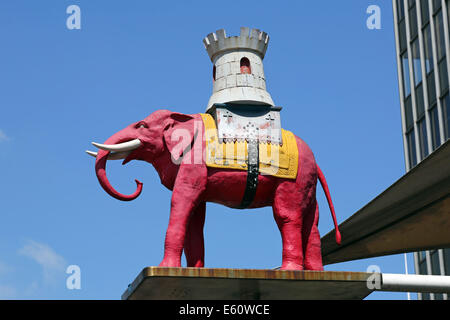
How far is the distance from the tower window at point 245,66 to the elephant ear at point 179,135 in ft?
2.96

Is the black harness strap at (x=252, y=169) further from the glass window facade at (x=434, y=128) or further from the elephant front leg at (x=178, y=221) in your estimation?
the glass window facade at (x=434, y=128)

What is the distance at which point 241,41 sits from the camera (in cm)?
1102

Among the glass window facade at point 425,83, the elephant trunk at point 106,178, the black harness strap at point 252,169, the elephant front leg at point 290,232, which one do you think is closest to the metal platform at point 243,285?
the elephant front leg at point 290,232

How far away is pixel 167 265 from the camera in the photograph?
9711 mm

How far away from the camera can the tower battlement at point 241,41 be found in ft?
36.2

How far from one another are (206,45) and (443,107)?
23.7 meters

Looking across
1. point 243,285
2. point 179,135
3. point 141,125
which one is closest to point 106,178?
point 141,125

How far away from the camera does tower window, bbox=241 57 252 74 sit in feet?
36.1

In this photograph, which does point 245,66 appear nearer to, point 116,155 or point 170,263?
point 116,155

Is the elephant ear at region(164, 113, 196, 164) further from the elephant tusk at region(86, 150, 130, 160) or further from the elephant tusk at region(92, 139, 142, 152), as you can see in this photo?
the elephant tusk at region(86, 150, 130, 160)

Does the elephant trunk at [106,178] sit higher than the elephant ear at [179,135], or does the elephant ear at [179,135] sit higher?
the elephant ear at [179,135]

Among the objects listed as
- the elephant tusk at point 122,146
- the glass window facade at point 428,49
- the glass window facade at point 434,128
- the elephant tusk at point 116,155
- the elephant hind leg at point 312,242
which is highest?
the glass window facade at point 428,49

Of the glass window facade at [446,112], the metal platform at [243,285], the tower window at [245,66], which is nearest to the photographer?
the metal platform at [243,285]
